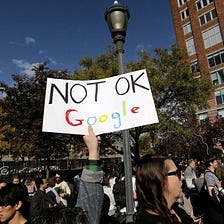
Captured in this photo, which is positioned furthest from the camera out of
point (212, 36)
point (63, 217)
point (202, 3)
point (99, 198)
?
point (202, 3)

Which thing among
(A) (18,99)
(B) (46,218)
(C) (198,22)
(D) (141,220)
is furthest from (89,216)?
(C) (198,22)

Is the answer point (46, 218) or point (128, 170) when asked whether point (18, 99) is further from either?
point (46, 218)

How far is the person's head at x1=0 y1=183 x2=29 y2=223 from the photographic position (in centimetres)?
269

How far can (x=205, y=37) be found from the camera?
37.2 metres

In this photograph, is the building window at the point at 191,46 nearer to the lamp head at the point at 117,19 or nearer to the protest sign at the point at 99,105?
the lamp head at the point at 117,19

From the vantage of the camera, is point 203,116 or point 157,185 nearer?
point 157,185

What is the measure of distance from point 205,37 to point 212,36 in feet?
3.50

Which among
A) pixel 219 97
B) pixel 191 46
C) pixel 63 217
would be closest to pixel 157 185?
pixel 63 217

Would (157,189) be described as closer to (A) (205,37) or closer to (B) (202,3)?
(A) (205,37)

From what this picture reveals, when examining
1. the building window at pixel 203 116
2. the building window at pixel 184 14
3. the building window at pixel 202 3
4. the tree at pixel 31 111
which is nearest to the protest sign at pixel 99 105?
the tree at pixel 31 111

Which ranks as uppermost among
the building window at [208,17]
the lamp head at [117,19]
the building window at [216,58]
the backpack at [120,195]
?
the building window at [208,17]

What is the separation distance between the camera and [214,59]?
3588 centimetres

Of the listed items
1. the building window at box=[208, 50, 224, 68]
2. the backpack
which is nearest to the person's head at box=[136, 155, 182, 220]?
the backpack

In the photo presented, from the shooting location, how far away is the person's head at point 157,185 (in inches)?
76.5
